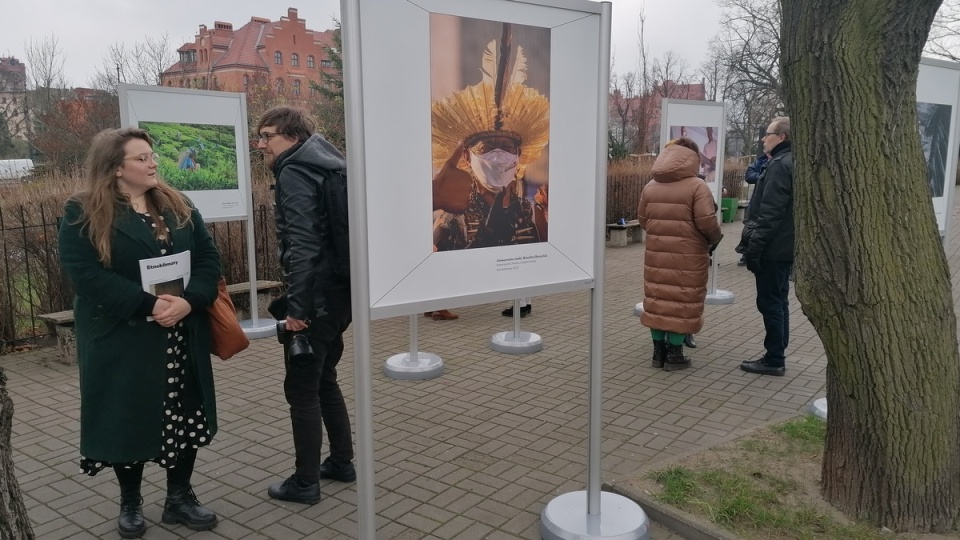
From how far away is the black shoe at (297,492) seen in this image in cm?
360

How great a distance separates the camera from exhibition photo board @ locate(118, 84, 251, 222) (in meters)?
6.47

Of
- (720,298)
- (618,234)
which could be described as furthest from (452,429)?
(618,234)

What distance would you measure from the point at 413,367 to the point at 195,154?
2960mm

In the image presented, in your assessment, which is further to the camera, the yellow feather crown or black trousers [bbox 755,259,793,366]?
black trousers [bbox 755,259,793,366]

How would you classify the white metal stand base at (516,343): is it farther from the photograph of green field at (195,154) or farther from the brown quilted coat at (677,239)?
the photograph of green field at (195,154)

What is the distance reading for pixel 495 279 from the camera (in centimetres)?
269

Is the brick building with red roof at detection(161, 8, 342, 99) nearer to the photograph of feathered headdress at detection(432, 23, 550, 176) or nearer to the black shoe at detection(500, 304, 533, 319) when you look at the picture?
the black shoe at detection(500, 304, 533, 319)

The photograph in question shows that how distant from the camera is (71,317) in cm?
636

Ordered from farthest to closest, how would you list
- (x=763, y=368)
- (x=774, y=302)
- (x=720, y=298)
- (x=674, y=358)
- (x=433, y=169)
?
(x=720, y=298) < (x=674, y=358) < (x=763, y=368) < (x=774, y=302) < (x=433, y=169)

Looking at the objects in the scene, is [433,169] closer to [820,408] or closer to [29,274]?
[820,408]

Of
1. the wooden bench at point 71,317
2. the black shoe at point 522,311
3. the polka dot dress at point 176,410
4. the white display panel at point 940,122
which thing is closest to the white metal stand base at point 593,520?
the polka dot dress at point 176,410

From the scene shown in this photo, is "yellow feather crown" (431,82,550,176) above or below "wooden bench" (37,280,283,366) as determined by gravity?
above

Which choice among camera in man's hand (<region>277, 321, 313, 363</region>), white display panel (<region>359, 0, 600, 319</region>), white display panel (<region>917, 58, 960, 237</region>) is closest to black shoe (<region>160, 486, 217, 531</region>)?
camera in man's hand (<region>277, 321, 313, 363</region>)

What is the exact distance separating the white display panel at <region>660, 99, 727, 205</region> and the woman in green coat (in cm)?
614
